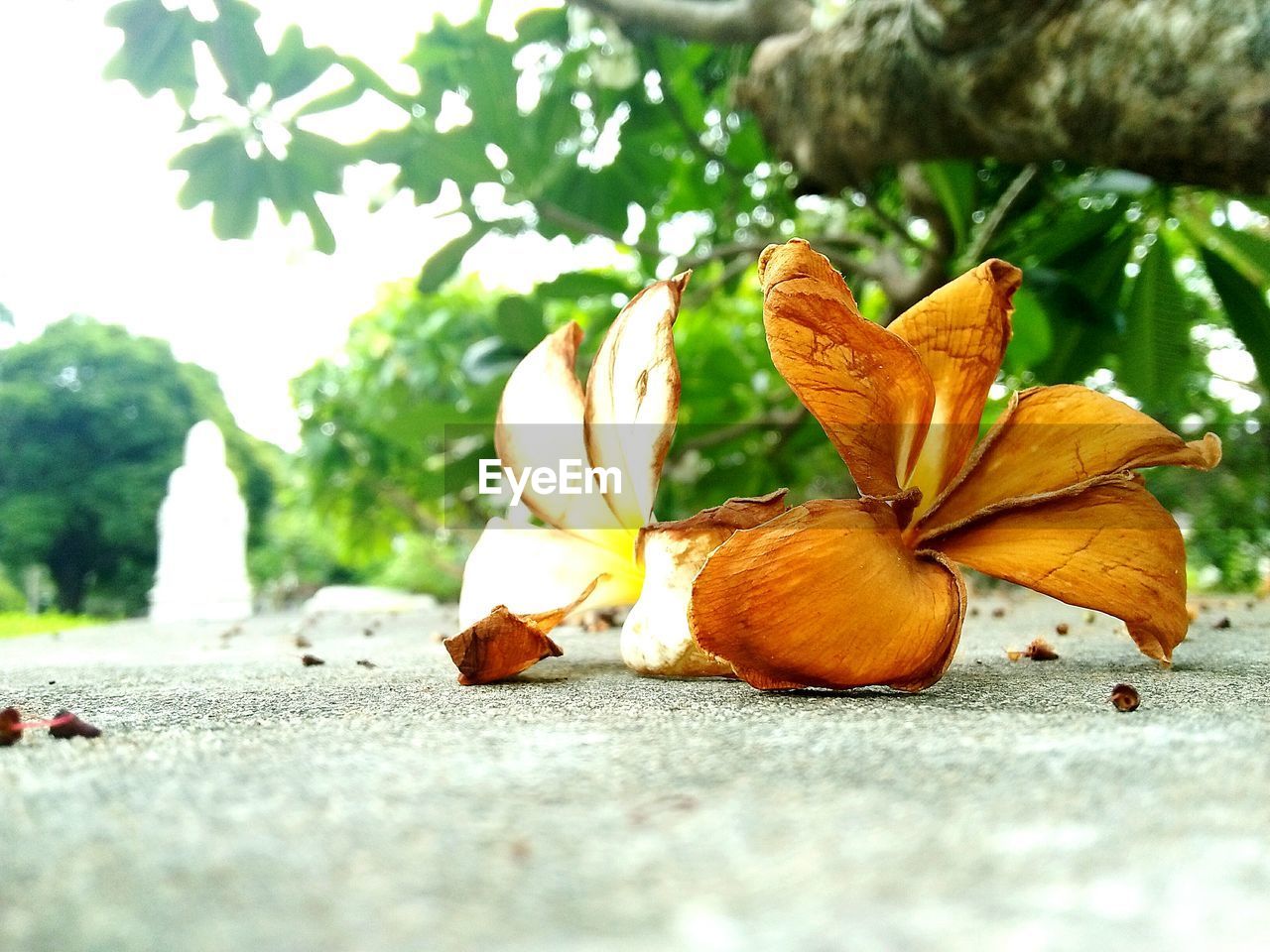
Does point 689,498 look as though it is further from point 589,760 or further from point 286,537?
point 286,537

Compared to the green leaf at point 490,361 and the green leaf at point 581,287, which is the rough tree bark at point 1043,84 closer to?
the green leaf at point 581,287

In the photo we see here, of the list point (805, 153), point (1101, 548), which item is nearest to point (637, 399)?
point (1101, 548)

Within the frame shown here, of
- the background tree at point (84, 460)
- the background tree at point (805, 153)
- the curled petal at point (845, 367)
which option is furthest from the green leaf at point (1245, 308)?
the background tree at point (84, 460)

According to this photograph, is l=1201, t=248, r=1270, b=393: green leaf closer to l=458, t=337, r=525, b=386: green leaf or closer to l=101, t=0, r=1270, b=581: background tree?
l=101, t=0, r=1270, b=581: background tree

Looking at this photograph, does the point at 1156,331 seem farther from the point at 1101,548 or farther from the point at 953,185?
A: the point at 1101,548

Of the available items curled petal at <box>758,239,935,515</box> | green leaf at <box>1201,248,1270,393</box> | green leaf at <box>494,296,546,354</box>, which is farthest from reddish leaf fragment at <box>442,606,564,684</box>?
green leaf at <box>1201,248,1270,393</box>
